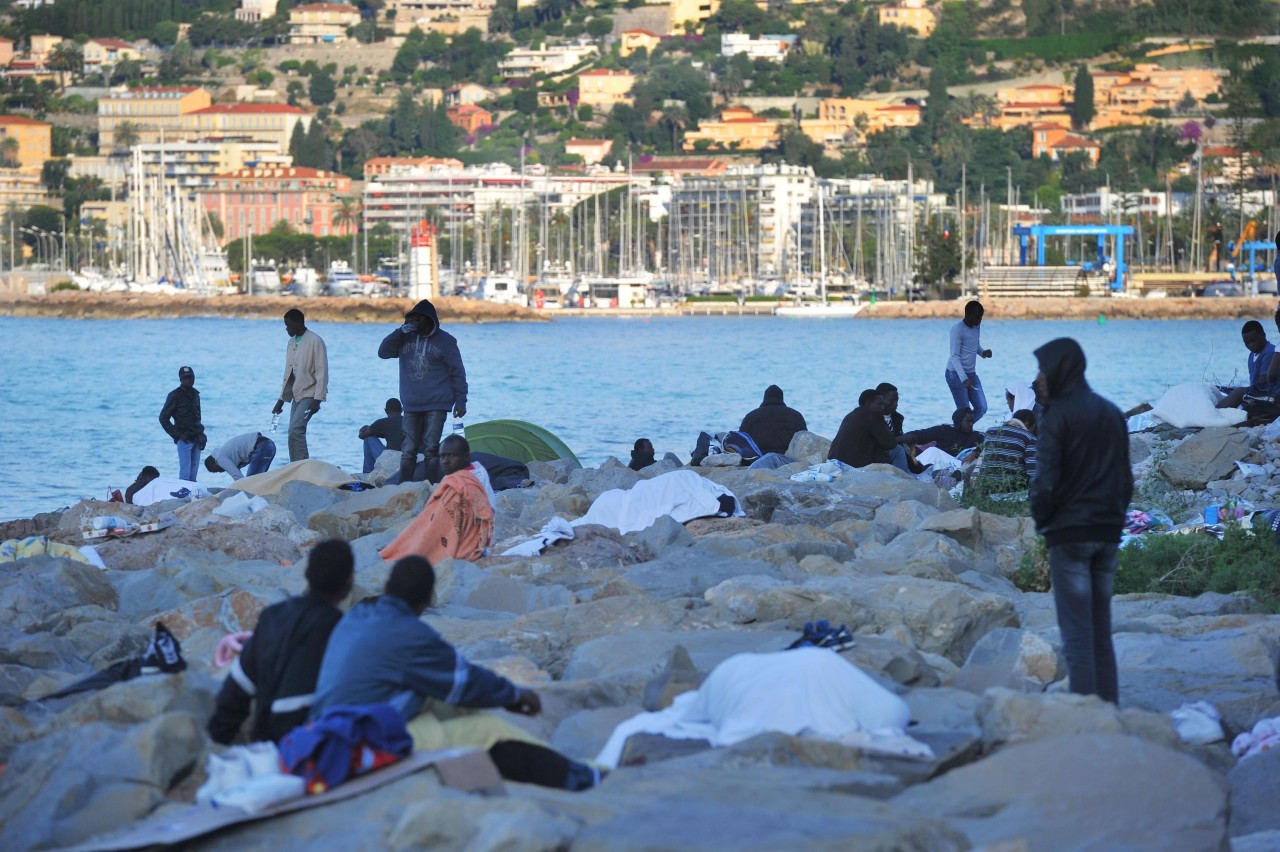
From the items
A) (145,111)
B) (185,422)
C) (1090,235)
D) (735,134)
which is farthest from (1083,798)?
(145,111)

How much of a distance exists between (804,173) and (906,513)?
429 feet

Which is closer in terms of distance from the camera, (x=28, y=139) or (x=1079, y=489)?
(x=1079, y=489)

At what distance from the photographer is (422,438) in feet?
36.5

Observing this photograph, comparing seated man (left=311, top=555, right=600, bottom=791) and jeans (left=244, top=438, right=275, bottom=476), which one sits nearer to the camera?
seated man (left=311, top=555, right=600, bottom=791)

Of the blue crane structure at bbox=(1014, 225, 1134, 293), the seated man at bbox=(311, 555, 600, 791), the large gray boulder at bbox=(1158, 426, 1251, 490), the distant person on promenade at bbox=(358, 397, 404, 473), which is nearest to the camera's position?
the seated man at bbox=(311, 555, 600, 791)

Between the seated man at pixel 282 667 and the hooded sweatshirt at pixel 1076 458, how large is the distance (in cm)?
200

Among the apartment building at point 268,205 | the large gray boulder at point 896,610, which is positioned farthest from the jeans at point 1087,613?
the apartment building at point 268,205

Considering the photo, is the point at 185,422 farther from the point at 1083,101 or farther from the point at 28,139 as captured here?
the point at 28,139

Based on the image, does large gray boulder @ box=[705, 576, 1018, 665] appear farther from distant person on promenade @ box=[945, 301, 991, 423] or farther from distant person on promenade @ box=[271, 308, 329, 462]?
distant person on promenade @ box=[945, 301, 991, 423]

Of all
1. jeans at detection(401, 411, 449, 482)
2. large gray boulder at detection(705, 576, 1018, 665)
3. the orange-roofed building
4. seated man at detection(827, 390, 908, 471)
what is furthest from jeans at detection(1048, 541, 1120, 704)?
the orange-roofed building

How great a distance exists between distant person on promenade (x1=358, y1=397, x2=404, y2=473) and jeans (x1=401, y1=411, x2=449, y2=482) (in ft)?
8.70

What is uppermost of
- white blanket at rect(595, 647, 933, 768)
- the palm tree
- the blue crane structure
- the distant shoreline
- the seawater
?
the palm tree

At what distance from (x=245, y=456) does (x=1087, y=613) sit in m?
9.35

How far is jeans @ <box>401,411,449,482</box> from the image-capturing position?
36.1 ft
